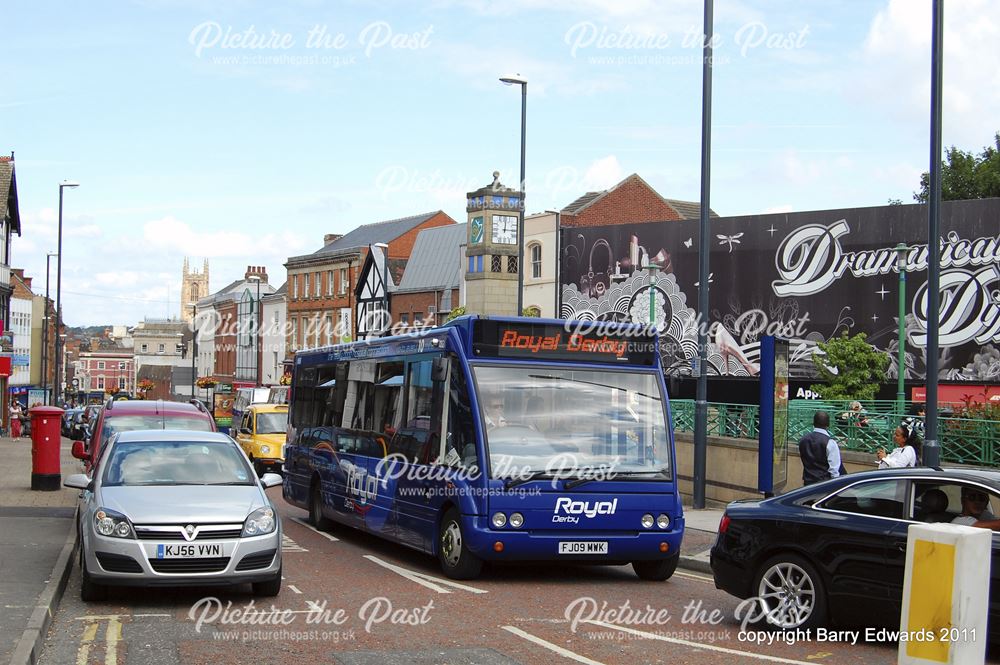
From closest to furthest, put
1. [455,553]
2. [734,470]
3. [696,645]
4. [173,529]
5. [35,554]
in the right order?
[696,645], [173,529], [455,553], [35,554], [734,470]

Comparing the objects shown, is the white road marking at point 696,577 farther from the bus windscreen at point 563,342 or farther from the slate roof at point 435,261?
the slate roof at point 435,261

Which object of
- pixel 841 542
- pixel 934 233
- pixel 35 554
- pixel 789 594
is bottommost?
pixel 35 554

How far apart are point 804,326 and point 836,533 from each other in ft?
99.0

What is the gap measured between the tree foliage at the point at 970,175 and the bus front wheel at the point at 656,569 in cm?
4073

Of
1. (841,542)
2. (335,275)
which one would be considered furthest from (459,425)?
(335,275)

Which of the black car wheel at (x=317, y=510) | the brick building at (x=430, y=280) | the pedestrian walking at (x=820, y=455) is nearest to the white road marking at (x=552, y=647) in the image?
the pedestrian walking at (x=820, y=455)

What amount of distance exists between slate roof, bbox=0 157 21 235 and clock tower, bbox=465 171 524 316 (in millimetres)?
24780

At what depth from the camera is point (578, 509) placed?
11.7 metres

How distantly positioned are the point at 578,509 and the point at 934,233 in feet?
18.3

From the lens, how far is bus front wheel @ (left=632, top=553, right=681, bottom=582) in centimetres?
1238

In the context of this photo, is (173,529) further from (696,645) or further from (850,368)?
(850,368)

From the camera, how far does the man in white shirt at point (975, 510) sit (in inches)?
340

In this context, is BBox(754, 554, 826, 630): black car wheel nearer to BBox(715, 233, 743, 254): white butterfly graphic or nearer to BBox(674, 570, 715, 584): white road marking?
BBox(674, 570, 715, 584): white road marking

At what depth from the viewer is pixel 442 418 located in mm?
12578
